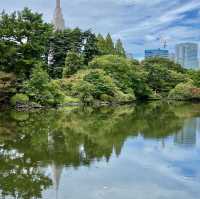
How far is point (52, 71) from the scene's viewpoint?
158ft

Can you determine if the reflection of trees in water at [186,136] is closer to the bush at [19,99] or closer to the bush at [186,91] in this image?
the bush at [19,99]

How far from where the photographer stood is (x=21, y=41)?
106 feet

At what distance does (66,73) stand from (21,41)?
12945 millimetres

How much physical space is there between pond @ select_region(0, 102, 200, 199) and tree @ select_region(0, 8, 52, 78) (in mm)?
15778

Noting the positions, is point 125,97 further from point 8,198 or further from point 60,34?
point 8,198

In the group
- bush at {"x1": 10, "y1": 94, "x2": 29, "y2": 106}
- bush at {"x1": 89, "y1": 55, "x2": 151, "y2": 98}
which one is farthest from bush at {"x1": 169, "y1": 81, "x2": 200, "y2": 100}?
bush at {"x1": 10, "y1": 94, "x2": 29, "y2": 106}

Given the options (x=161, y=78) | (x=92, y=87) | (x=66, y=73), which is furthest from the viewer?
(x=161, y=78)

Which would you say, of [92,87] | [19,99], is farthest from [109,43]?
[19,99]

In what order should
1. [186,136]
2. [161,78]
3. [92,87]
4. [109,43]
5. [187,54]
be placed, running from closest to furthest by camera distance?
[186,136] < [92,87] < [161,78] < [109,43] < [187,54]

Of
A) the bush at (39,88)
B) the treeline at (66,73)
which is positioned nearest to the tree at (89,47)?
the treeline at (66,73)

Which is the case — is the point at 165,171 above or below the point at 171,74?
below

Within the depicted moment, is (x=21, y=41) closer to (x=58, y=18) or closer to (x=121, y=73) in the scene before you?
(x=121, y=73)

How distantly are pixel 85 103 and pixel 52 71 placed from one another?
12660 millimetres

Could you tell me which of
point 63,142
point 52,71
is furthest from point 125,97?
point 63,142
